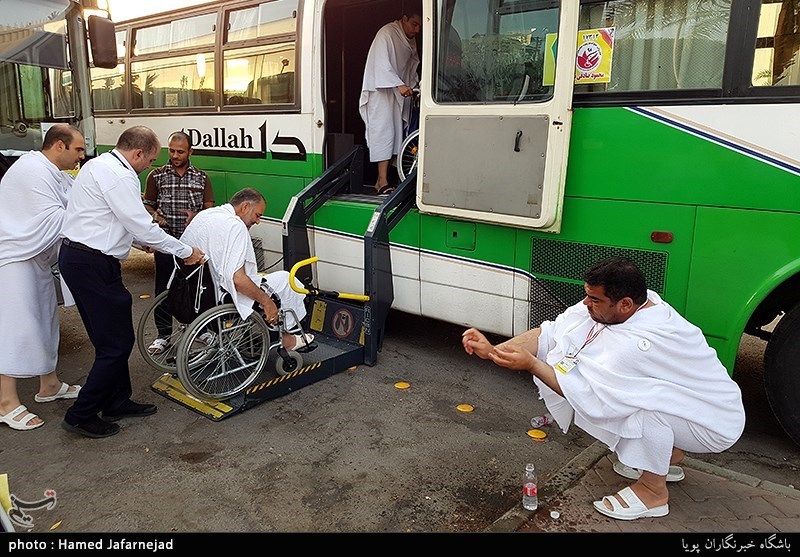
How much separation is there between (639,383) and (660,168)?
4.95ft

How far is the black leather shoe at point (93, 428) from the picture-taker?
375 cm

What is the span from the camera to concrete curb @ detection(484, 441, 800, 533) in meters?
2.82

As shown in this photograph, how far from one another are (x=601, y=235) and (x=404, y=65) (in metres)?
→ 2.90

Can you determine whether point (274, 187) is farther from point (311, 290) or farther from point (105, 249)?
point (105, 249)

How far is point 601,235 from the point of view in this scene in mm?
3908

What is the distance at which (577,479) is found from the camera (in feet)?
10.4

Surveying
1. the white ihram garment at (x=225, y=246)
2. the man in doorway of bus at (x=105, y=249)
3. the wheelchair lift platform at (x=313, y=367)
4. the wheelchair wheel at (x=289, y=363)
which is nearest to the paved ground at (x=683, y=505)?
the wheelchair lift platform at (x=313, y=367)

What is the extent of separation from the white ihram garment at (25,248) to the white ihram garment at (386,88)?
2804 millimetres

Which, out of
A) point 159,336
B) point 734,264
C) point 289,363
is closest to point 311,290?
point 289,363

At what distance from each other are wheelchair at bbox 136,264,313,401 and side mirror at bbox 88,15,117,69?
7.98 feet

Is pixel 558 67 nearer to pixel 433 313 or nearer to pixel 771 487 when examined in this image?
pixel 433 313

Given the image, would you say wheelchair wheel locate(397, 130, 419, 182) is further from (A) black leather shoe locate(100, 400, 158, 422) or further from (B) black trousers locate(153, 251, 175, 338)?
(A) black leather shoe locate(100, 400, 158, 422)

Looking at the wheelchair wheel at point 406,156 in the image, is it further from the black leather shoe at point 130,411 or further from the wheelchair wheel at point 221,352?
the black leather shoe at point 130,411

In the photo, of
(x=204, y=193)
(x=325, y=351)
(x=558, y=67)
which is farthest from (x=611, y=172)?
(x=204, y=193)
